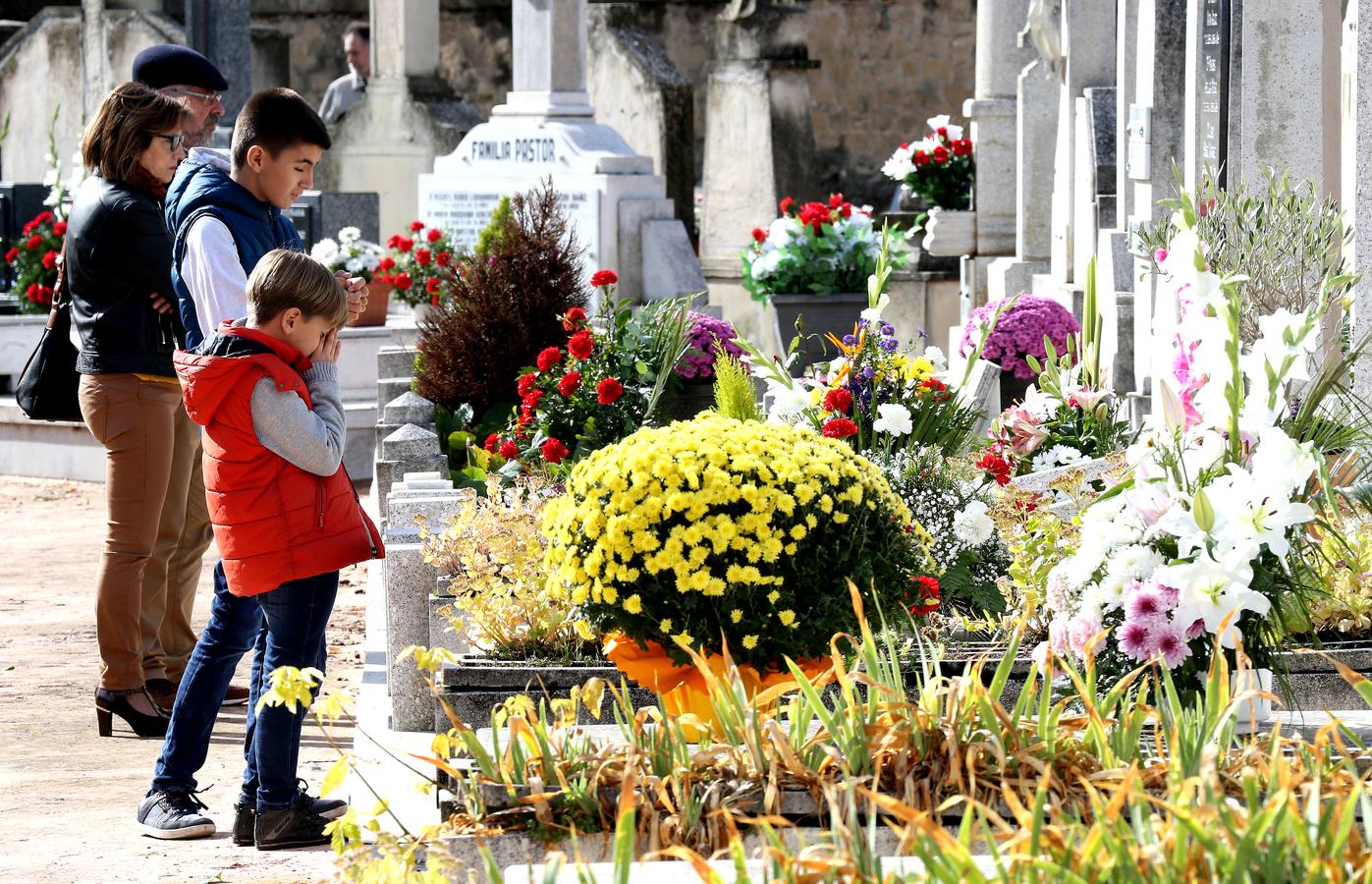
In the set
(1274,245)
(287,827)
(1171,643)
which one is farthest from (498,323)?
(1171,643)

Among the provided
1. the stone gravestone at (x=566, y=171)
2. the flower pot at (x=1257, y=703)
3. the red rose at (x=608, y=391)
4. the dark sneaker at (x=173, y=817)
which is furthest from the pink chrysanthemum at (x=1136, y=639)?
the stone gravestone at (x=566, y=171)

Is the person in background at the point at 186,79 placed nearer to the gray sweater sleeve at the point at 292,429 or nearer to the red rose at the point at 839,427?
the gray sweater sleeve at the point at 292,429

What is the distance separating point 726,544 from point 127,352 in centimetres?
232

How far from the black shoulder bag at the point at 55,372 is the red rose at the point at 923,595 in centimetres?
271

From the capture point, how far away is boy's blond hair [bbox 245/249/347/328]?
13.2ft

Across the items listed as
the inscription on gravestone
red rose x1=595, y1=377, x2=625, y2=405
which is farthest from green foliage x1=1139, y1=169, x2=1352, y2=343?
red rose x1=595, y1=377, x2=625, y2=405

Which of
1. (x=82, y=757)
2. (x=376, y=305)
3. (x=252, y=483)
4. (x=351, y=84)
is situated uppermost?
(x=351, y=84)

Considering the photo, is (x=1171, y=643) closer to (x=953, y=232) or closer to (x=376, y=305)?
(x=376, y=305)

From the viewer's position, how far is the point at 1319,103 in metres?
6.72

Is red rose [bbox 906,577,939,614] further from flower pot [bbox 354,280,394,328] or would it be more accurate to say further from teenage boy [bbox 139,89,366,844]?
flower pot [bbox 354,280,394,328]

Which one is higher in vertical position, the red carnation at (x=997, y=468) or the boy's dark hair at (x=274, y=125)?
the boy's dark hair at (x=274, y=125)

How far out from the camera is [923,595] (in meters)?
4.08

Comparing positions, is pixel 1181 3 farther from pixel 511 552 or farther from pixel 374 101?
pixel 374 101

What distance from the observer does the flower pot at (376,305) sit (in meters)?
10.5
